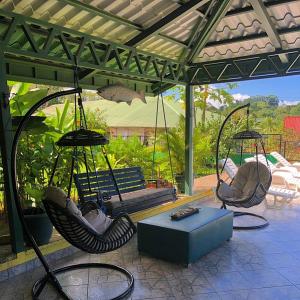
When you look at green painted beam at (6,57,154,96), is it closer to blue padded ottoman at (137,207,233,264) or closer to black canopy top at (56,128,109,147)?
black canopy top at (56,128,109,147)

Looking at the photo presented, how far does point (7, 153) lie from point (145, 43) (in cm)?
324

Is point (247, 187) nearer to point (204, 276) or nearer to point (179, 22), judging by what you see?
point (204, 276)

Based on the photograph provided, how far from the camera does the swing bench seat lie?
4945 millimetres

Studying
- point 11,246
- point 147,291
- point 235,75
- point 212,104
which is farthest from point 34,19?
point 212,104

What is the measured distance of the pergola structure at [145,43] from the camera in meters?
3.90

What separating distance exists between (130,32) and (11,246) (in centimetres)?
358

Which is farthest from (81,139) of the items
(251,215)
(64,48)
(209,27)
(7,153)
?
(251,215)

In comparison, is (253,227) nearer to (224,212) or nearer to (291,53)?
(224,212)

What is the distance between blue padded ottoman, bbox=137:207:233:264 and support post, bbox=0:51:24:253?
4.96 feet

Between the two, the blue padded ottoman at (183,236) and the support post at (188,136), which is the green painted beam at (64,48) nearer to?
the support post at (188,136)

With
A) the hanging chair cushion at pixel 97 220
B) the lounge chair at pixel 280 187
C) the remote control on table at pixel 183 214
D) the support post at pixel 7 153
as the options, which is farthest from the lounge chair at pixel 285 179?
the support post at pixel 7 153

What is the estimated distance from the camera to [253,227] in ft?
17.5

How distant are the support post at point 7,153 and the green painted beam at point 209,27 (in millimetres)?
3262

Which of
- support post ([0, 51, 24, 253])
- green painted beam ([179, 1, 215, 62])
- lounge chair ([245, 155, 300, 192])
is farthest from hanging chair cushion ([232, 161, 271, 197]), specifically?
support post ([0, 51, 24, 253])
